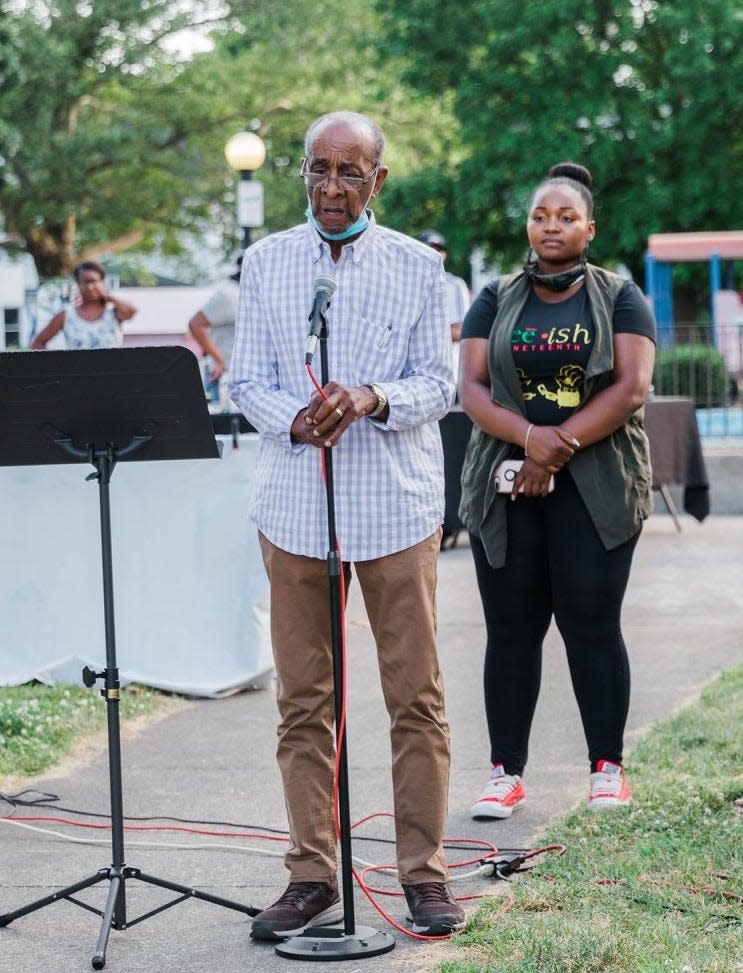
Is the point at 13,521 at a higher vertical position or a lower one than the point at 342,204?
lower

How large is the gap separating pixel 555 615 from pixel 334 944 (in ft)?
5.56

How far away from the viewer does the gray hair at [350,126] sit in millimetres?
4047

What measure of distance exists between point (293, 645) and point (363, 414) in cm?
69

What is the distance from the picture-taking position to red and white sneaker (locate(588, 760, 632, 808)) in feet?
17.0

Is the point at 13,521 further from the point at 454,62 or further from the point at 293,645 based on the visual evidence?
the point at 454,62

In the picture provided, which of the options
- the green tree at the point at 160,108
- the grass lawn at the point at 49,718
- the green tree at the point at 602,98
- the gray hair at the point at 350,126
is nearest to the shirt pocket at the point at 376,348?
the gray hair at the point at 350,126

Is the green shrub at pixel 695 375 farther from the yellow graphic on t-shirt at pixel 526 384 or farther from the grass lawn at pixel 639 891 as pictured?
the yellow graphic on t-shirt at pixel 526 384

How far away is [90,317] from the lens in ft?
36.6

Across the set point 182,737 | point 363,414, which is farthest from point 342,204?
point 182,737

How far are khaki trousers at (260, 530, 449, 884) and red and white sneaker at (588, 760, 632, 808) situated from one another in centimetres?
108

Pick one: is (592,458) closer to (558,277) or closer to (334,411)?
(558,277)

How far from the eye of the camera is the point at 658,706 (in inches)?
275

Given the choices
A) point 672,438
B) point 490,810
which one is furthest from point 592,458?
point 672,438

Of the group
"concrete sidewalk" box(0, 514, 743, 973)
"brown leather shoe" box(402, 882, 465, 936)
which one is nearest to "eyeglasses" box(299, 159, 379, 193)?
"brown leather shoe" box(402, 882, 465, 936)
